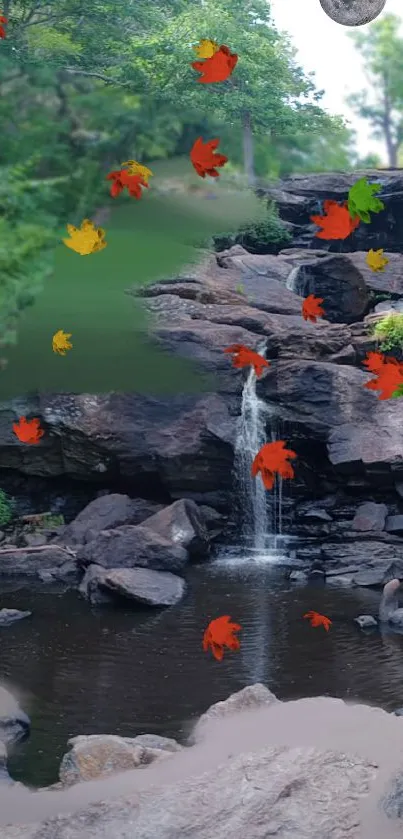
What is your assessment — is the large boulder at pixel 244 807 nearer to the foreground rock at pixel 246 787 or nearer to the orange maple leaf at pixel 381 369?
the foreground rock at pixel 246 787

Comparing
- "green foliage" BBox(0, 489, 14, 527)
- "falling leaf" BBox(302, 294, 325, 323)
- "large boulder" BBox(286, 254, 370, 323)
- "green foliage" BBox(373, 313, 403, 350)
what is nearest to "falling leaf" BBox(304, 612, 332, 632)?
"falling leaf" BBox(302, 294, 325, 323)

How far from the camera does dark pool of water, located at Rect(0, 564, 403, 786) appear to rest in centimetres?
530

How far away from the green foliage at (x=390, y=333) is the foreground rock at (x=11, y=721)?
6528mm

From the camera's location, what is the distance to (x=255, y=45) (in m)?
14.6

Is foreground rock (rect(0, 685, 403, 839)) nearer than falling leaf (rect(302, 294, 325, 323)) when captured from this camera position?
Yes

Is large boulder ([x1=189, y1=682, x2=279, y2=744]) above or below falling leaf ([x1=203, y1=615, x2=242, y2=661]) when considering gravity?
above

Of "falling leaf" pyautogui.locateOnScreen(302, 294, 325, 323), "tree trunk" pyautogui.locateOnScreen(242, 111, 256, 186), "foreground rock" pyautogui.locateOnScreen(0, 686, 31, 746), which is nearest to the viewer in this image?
"foreground rock" pyautogui.locateOnScreen(0, 686, 31, 746)

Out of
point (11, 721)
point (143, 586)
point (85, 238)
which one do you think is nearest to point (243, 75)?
point (85, 238)

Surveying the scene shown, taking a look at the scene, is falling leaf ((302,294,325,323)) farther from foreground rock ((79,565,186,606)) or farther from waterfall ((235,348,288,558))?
foreground rock ((79,565,186,606))

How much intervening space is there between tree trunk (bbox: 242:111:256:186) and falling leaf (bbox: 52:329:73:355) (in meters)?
5.08

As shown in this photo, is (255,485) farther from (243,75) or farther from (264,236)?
(243,75)

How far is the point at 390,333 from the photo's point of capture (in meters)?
10.3

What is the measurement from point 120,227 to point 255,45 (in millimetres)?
3738

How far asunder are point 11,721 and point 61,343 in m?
6.72
